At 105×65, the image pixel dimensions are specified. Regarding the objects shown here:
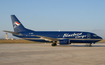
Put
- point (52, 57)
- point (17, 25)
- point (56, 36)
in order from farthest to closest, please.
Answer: point (17, 25) → point (56, 36) → point (52, 57)

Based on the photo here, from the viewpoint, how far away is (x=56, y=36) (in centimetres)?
3272

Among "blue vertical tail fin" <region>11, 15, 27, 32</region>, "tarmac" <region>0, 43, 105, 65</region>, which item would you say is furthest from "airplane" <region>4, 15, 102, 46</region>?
"tarmac" <region>0, 43, 105, 65</region>

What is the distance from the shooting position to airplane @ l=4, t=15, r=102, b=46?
3103cm

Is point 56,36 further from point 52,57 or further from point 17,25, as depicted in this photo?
point 52,57

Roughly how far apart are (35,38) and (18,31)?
4994mm

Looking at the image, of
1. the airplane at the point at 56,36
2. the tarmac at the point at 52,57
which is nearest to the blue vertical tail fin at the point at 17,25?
the airplane at the point at 56,36

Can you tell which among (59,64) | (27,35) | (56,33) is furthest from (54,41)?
(59,64)

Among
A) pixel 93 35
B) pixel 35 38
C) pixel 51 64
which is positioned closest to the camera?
pixel 51 64

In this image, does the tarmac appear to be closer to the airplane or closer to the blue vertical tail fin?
the airplane

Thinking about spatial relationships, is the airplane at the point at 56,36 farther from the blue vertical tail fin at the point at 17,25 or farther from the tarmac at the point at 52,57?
the tarmac at the point at 52,57

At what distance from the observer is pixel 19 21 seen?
34750 mm

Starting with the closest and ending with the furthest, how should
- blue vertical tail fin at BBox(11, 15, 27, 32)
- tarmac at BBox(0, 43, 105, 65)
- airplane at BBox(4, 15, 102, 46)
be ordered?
1. tarmac at BBox(0, 43, 105, 65)
2. airplane at BBox(4, 15, 102, 46)
3. blue vertical tail fin at BBox(11, 15, 27, 32)

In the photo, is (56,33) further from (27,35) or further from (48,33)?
(27,35)

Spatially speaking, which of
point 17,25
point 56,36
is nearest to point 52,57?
point 56,36
